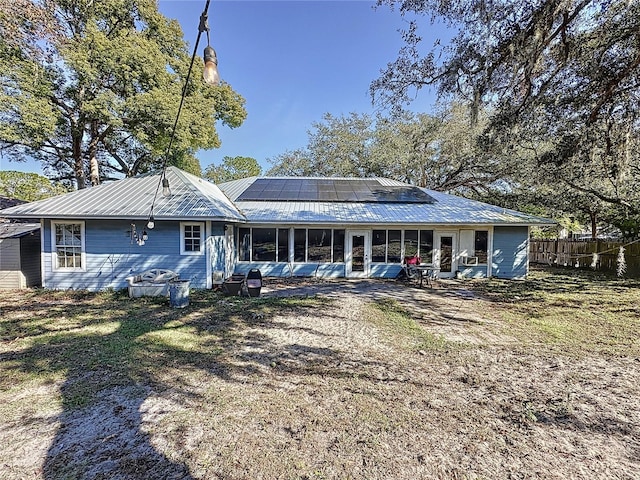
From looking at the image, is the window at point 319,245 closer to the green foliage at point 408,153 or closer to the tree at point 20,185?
the green foliage at point 408,153

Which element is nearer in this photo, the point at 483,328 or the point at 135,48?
the point at 483,328

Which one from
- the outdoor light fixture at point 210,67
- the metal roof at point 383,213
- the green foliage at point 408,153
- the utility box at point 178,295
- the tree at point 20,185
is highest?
the green foliage at point 408,153

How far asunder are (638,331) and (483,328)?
9.23 feet

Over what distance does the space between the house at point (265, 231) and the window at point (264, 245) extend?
0.13ft

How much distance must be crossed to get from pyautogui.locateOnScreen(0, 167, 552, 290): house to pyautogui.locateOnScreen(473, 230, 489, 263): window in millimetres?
39

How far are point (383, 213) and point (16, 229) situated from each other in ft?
42.2

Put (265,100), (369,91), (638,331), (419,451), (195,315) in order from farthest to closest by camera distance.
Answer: (265,100) < (369,91) < (195,315) < (638,331) < (419,451)

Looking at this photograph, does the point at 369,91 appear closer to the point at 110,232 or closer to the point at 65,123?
the point at 110,232

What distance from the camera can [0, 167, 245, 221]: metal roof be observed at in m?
8.87

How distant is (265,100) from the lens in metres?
18.3

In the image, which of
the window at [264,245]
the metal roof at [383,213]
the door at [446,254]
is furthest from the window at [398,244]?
the window at [264,245]

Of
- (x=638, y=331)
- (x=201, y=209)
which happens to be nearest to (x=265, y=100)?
(x=201, y=209)

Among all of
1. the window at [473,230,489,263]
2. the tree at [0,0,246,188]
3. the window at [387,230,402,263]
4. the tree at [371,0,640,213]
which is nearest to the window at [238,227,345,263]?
the window at [387,230,402,263]

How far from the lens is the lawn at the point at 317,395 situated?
8.30 ft
